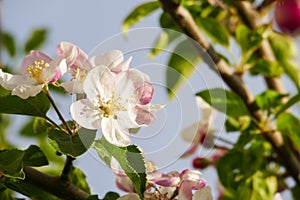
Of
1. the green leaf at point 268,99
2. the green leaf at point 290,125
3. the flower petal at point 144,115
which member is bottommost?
the green leaf at point 290,125

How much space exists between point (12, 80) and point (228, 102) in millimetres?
458

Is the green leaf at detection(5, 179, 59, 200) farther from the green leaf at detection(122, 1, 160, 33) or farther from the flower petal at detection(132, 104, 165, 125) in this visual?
the green leaf at detection(122, 1, 160, 33)

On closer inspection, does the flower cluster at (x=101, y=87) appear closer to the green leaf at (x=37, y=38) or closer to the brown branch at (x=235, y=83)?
the brown branch at (x=235, y=83)

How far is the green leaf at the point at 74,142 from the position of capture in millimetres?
686

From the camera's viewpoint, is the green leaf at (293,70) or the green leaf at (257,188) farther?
the green leaf at (293,70)

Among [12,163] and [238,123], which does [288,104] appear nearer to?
[238,123]

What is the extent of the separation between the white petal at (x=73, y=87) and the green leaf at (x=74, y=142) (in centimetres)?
5

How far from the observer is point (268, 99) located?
3.88ft

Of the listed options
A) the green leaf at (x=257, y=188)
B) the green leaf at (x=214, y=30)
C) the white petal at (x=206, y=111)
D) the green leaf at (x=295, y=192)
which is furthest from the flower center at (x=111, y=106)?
the green leaf at (x=295, y=192)

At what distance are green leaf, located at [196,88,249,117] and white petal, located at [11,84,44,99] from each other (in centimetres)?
25

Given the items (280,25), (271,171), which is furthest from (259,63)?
(280,25)

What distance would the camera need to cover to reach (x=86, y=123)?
0.69m

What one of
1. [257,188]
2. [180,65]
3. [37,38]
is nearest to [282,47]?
[257,188]

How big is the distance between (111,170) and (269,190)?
49 cm
